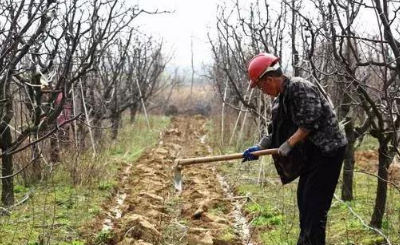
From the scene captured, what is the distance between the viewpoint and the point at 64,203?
6.84 metres

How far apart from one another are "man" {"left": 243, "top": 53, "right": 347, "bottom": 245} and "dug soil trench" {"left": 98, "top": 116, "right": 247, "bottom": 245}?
1263 millimetres

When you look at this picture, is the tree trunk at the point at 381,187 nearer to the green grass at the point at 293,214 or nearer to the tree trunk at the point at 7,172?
the green grass at the point at 293,214

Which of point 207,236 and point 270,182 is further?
point 270,182

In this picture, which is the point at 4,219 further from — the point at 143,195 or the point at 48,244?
the point at 143,195

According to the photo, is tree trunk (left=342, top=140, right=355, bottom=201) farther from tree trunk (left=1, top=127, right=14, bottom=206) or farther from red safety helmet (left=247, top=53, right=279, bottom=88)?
tree trunk (left=1, top=127, right=14, bottom=206)

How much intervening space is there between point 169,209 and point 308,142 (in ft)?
10.2

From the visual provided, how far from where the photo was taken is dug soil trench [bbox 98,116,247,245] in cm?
529

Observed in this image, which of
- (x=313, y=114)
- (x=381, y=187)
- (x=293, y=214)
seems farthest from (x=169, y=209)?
(x=313, y=114)

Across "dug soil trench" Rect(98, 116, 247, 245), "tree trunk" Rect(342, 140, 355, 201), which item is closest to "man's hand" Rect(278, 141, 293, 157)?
"dug soil trench" Rect(98, 116, 247, 245)

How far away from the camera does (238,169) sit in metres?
9.77

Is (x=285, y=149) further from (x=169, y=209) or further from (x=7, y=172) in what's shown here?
(x=7, y=172)

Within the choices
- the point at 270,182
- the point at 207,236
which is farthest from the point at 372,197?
the point at 207,236

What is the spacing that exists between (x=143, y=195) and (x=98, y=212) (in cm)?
88

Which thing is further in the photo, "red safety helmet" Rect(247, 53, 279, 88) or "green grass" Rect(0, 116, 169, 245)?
"green grass" Rect(0, 116, 169, 245)
